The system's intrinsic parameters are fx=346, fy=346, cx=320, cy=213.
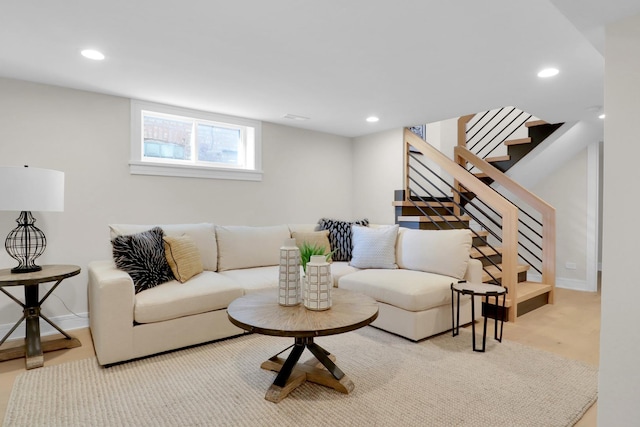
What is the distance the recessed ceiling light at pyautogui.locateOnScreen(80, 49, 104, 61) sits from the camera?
2334mm

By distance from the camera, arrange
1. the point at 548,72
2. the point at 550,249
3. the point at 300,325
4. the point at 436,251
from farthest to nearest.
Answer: the point at 550,249 < the point at 436,251 < the point at 548,72 < the point at 300,325

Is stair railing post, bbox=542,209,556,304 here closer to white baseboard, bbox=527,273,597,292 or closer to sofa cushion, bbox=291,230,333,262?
white baseboard, bbox=527,273,597,292

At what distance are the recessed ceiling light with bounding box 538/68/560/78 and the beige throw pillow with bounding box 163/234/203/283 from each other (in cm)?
317

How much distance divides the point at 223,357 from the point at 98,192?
1.96 metres

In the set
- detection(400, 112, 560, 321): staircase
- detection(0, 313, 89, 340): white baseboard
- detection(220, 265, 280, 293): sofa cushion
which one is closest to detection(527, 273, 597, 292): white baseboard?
detection(400, 112, 560, 321): staircase

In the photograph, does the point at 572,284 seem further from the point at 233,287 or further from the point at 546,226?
the point at 233,287

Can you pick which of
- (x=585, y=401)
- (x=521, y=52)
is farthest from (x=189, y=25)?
→ (x=585, y=401)

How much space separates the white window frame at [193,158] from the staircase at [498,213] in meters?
1.87

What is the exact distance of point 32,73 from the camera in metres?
2.73

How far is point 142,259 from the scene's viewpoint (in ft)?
8.78

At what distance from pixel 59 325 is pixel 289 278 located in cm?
240

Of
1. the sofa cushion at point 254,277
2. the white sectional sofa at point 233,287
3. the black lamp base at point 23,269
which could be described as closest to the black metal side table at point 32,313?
the black lamp base at point 23,269

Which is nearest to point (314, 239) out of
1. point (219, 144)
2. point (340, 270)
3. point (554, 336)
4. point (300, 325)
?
point (340, 270)

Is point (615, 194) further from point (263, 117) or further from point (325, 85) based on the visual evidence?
point (263, 117)
